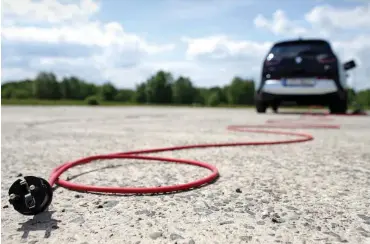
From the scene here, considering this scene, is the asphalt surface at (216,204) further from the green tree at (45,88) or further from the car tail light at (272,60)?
the green tree at (45,88)

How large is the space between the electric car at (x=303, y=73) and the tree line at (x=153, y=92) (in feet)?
223

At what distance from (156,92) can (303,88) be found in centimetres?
7340

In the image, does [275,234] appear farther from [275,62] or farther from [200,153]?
[275,62]

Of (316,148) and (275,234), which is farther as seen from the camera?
(316,148)

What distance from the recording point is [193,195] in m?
1.99

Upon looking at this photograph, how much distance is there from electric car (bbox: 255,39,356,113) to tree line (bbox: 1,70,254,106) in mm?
67944

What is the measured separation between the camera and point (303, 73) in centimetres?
840

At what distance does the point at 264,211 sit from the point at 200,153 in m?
1.68

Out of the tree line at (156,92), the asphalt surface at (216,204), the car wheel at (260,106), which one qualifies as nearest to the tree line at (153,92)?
the tree line at (156,92)

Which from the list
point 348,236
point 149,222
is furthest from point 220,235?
point 348,236

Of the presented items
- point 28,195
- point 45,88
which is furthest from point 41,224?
point 45,88

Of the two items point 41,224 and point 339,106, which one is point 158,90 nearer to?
point 339,106

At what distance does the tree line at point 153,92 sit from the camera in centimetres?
7925

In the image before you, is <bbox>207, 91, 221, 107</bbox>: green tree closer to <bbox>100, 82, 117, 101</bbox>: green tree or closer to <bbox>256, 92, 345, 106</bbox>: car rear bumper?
<bbox>100, 82, 117, 101</bbox>: green tree
